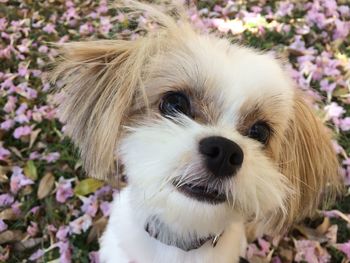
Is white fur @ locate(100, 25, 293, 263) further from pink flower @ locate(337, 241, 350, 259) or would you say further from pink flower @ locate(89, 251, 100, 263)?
pink flower @ locate(337, 241, 350, 259)

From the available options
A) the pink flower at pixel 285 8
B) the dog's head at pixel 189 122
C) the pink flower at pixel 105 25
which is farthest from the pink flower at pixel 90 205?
the pink flower at pixel 285 8

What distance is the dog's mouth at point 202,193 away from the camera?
1.06 metres

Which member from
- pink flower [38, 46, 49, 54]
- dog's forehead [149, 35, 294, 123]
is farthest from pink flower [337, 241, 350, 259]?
pink flower [38, 46, 49, 54]

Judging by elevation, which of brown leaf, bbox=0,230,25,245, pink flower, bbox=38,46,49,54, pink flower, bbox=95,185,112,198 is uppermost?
pink flower, bbox=38,46,49,54

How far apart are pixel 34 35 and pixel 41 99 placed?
0.55m

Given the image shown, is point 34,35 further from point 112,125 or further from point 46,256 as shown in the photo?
point 112,125

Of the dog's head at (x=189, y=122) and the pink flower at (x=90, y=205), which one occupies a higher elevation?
the dog's head at (x=189, y=122)

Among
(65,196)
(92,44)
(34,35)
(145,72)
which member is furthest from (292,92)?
(34,35)

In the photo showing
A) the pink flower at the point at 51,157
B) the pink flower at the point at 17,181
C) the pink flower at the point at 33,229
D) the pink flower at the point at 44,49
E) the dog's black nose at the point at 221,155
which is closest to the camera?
the dog's black nose at the point at 221,155

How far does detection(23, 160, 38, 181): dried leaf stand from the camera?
6.55ft

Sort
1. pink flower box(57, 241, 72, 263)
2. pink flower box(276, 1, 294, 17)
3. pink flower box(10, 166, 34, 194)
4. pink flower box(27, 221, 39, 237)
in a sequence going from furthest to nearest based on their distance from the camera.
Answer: pink flower box(276, 1, 294, 17) < pink flower box(10, 166, 34, 194) < pink flower box(27, 221, 39, 237) < pink flower box(57, 241, 72, 263)

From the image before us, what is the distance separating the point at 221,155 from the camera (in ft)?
3.35

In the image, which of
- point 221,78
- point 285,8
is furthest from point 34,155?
point 285,8

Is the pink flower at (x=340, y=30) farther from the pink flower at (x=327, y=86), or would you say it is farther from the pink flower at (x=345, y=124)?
the pink flower at (x=345, y=124)
